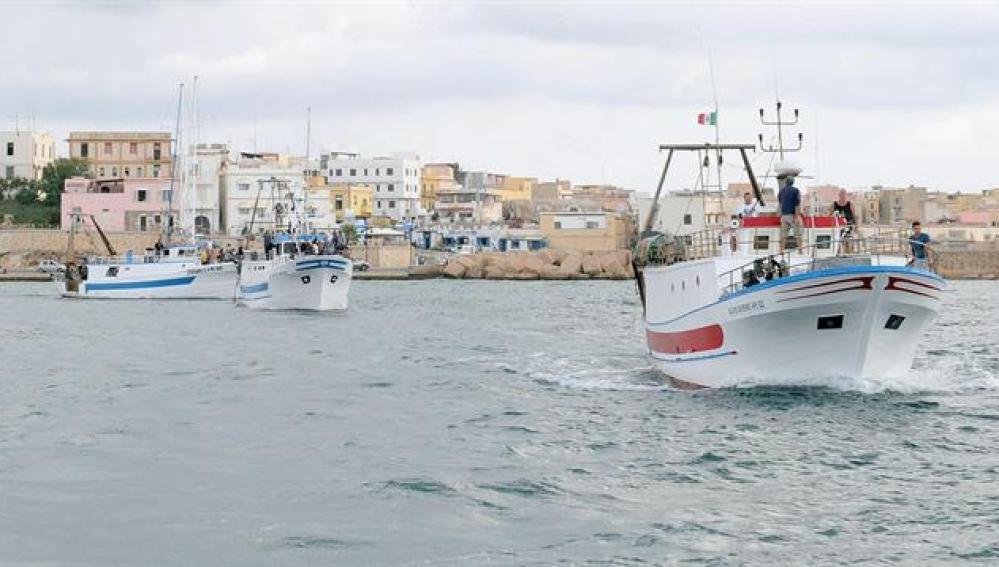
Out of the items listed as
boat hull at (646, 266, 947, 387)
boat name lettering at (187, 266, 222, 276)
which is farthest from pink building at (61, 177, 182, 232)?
boat hull at (646, 266, 947, 387)

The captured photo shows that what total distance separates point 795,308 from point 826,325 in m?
0.70

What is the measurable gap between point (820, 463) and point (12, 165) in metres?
131

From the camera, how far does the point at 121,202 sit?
421ft

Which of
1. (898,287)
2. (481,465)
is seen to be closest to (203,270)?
(898,287)

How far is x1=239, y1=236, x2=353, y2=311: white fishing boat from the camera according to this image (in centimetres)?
7031

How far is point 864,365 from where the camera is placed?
28250mm

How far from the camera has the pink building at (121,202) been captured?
12719 cm

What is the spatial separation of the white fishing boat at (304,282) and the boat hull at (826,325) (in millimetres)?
41531

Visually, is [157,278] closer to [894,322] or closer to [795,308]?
[795,308]

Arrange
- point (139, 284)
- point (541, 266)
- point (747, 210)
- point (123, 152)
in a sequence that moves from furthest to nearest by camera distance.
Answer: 1. point (123, 152)
2. point (541, 266)
3. point (139, 284)
4. point (747, 210)

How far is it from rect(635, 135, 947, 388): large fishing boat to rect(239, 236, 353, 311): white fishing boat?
3818 cm

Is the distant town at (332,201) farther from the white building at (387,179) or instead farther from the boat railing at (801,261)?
the boat railing at (801,261)

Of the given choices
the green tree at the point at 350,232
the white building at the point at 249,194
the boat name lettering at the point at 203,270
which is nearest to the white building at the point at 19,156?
the white building at the point at 249,194

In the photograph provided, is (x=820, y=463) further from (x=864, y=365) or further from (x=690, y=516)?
(x=864, y=365)
